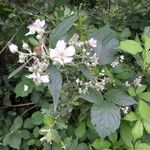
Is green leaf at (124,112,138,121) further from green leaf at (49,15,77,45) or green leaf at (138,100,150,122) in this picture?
green leaf at (49,15,77,45)

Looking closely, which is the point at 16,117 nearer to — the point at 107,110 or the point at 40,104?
the point at 40,104

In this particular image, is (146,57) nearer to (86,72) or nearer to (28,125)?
(86,72)

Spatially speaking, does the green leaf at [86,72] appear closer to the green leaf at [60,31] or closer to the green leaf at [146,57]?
the green leaf at [60,31]

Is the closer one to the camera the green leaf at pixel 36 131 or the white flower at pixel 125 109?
the white flower at pixel 125 109

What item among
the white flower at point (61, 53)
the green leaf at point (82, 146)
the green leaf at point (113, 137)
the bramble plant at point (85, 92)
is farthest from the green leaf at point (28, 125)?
the white flower at point (61, 53)

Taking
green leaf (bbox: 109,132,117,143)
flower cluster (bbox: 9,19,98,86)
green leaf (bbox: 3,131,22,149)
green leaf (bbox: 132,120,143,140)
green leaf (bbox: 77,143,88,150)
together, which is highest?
flower cluster (bbox: 9,19,98,86)

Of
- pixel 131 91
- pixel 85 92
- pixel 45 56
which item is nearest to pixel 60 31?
pixel 45 56

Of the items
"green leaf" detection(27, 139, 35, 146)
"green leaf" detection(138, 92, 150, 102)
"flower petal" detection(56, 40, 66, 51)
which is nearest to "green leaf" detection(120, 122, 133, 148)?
"green leaf" detection(138, 92, 150, 102)
